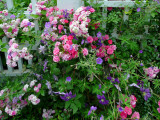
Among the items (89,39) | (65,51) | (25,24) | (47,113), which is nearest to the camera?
(65,51)

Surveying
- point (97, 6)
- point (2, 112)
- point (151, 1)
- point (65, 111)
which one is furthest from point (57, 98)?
point (151, 1)

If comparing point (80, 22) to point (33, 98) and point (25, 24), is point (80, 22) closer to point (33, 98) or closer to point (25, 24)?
point (25, 24)

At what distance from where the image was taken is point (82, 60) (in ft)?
7.15

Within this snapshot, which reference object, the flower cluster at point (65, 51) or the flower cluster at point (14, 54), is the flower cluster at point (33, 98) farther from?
the flower cluster at point (65, 51)

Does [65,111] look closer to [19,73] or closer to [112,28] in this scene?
[19,73]

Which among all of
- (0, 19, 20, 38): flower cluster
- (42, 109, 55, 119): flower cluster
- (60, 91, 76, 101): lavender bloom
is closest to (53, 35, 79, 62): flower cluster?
(60, 91, 76, 101): lavender bloom

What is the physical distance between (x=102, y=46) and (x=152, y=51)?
2.32 feet

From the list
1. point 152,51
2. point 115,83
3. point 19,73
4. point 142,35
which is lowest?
point 19,73

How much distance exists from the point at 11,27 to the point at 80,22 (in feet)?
2.78

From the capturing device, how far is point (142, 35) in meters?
2.50

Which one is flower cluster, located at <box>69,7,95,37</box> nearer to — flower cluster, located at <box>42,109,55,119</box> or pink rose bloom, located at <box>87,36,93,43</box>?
pink rose bloom, located at <box>87,36,93,43</box>

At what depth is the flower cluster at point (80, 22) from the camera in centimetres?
191

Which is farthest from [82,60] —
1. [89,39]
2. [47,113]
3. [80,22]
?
[47,113]

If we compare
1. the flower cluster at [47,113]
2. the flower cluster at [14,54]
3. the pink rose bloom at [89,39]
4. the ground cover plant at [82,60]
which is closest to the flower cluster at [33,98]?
the ground cover plant at [82,60]
